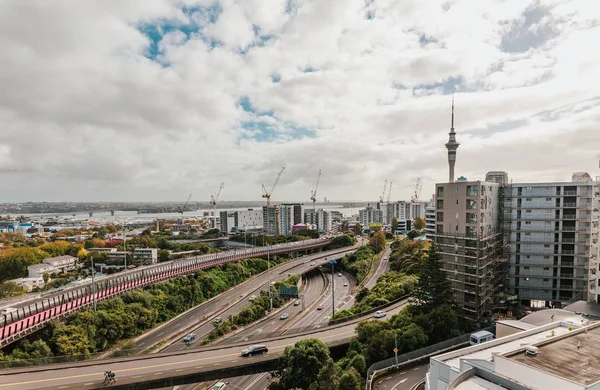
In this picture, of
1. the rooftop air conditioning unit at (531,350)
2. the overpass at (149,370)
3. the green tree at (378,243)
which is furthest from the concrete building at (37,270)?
the rooftop air conditioning unit at (531,350)

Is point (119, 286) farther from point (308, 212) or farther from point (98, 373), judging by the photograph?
point (308, 212)

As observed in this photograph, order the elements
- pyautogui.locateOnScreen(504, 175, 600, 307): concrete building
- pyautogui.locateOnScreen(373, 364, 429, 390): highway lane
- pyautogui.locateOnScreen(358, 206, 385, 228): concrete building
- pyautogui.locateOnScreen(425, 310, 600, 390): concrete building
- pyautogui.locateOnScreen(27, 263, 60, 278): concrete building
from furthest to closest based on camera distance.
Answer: pyautogui.locateOnScreen(358, 206, 385, 228): concrete building < pyautogui.locateOnScreen(27, 263, 60, 278): concrete building < pyautogui.locateOnScreen(504, 175, 600, 307): concrete building < pyautogui.locateOnScreen(373, 364, 429, 390): highway lane < pyautogui.locateOnScreen(425, 310, 600, 390): concrete building

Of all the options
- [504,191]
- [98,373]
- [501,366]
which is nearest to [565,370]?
[501,366]

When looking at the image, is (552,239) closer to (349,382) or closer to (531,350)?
(531,350)

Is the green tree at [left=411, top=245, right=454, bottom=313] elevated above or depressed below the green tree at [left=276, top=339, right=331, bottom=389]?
above

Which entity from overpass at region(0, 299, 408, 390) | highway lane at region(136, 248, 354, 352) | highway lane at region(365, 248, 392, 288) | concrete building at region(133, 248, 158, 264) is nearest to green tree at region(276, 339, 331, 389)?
overpass at region(0, 299, 408, 390)

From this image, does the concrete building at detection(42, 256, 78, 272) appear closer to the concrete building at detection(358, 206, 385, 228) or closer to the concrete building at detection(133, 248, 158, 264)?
the concrete building at detection(133, 248, 158, 264)

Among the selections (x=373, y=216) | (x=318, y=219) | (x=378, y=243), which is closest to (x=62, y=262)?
(x=378, y=243)

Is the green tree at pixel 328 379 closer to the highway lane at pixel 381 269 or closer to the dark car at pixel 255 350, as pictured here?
the dark car at pixel 255 350
